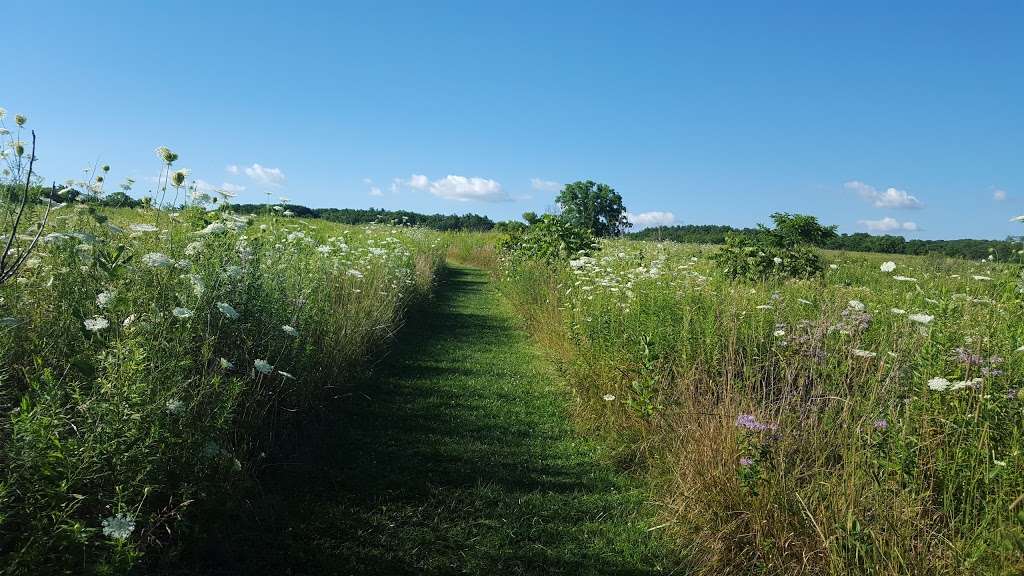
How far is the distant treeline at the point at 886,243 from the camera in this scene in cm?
742

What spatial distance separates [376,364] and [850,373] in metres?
5.20

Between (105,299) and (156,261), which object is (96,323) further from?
(156,261)

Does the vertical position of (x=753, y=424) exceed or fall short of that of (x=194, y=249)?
it falls short

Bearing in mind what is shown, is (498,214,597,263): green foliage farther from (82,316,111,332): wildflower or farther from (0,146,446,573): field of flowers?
(82,316,111,332): wildflower

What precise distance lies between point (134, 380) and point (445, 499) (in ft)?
6.93

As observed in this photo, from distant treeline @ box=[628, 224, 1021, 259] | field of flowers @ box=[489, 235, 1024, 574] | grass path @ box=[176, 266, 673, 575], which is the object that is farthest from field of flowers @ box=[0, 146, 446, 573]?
distant treeline @ box=[628, 224, 1021, 259]

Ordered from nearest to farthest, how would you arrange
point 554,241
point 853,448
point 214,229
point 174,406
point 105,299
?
point 174,406, point 853,448, point 105,299, point 214,229, point 554,241

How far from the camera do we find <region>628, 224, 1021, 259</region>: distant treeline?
24.3 feet

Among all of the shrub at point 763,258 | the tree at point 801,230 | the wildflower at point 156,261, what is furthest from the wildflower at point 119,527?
the tree at point 801,230

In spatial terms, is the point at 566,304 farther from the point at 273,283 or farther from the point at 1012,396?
the point at 1012,396

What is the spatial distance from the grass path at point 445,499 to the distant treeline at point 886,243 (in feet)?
12.7

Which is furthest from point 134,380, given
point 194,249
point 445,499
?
point 445,499

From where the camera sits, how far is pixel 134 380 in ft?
8.68

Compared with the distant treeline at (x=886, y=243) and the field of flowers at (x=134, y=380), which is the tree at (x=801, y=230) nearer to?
the distant treeline at (x=886, y=243)
